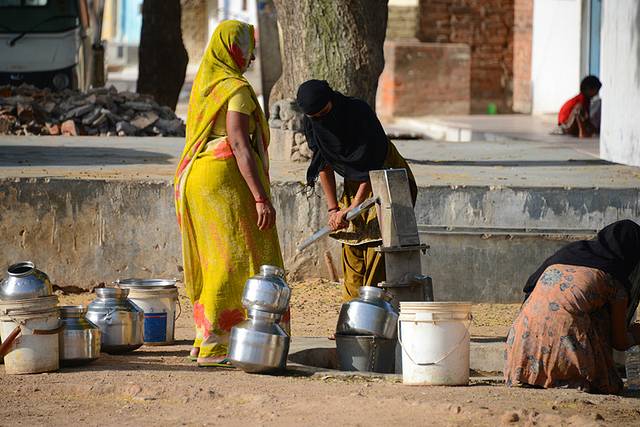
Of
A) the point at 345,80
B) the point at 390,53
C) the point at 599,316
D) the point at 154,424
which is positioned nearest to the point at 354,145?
the point at 599,316

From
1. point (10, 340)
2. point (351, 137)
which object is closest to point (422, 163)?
point (351, 137)

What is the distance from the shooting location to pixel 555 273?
19.9ft

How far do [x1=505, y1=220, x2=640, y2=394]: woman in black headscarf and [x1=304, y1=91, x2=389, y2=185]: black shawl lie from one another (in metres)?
1.21

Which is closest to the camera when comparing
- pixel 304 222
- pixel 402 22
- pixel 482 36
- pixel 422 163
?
pixel 304 222

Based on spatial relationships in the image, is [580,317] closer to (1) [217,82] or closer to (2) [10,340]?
(1) [217,82]

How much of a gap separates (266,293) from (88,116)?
936 cm

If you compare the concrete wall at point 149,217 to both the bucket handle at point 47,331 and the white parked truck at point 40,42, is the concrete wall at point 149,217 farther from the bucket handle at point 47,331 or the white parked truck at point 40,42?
the white parked truck at point 40,42

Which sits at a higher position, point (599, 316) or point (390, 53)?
point (390, 53)

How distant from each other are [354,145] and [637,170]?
4.24 meters

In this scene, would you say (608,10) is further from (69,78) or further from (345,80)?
(69,78)

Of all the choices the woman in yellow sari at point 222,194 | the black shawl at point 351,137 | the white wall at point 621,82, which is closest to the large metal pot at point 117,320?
the woman in yellow sari at point 222,194

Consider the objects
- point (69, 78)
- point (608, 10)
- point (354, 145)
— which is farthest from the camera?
point (69, 78)

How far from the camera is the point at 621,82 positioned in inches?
461

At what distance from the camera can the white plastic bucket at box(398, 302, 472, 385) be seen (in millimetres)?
5980
